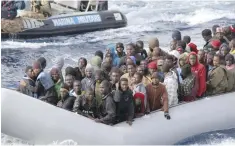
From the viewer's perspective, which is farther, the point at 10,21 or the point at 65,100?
the point at 10,21

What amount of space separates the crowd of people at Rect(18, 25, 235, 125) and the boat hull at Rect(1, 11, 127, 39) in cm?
842

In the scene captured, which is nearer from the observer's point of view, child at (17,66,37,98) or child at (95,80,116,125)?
child at (95,80,116,125)

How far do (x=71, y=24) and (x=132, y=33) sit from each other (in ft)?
6.94

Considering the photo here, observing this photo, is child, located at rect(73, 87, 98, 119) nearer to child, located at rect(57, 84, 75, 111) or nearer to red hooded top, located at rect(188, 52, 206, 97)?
child, located at rect(57, 84, 75, 111)

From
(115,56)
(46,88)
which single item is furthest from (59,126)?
(115,56)

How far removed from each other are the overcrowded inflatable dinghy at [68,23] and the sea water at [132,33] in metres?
0.19

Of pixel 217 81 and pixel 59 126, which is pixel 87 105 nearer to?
pixel 59 126

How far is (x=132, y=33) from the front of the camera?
19.0 m

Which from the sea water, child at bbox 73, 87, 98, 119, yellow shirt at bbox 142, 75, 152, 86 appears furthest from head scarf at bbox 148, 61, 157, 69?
the sea water

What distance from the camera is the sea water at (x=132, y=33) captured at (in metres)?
15.5

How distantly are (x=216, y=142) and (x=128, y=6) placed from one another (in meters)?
16.6

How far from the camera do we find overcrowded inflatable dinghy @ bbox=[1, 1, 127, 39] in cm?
1748

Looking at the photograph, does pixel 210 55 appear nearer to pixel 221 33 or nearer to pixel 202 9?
pixel 221 33

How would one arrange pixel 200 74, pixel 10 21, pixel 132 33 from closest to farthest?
pixel 200 74, pixel 10 21, pixel 132 33
